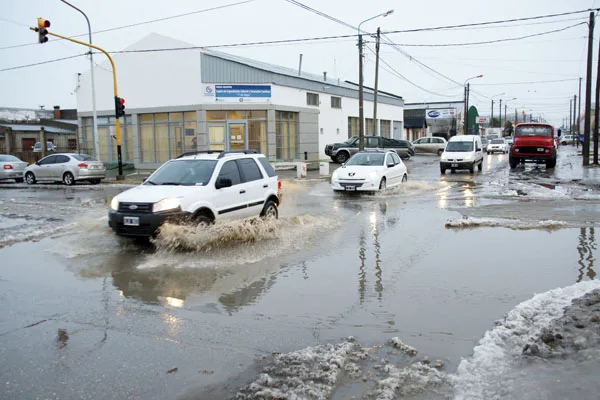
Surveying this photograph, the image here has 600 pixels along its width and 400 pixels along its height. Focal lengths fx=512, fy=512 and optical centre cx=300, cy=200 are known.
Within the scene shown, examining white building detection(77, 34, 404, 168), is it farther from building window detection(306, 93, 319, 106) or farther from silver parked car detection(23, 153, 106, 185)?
silver parked car detection(23, 153, 106, 185)

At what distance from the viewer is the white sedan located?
16.9 m

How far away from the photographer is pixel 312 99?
34.1 metres

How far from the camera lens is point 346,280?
706 centimetres

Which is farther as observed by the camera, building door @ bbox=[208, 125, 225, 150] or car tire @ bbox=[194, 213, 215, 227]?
building door @ bbox=[208, 125, 225, 150]

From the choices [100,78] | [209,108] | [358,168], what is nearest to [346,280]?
[358,168]

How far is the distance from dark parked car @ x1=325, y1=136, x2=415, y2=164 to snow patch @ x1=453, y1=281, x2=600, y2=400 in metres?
27.4

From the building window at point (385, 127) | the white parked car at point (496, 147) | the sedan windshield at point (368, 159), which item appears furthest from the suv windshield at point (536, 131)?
the white parked car at point (496, 147)

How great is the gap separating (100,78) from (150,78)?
153 inches

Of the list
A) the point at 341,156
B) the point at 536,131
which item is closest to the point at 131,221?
the point at 536,131

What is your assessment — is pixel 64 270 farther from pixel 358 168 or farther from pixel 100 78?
pixel 100 78

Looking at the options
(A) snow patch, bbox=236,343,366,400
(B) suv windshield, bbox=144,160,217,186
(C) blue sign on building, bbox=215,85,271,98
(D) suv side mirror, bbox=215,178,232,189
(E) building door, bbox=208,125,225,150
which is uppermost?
(C) blue sign on building, bbox=215,85,271,98

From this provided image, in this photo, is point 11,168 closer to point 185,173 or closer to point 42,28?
point 42,28

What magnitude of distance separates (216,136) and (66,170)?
8569 millimetres

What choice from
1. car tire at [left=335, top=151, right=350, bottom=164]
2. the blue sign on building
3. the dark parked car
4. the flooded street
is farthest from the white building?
the flooded street
